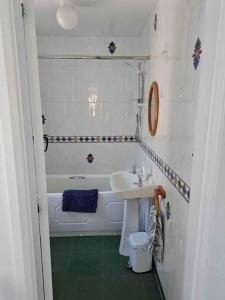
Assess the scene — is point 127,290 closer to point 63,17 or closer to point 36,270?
point 36,270

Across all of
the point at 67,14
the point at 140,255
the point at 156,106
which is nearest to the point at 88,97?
the point at 67,14

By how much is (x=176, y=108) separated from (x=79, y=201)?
166cm

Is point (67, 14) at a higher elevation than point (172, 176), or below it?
higher

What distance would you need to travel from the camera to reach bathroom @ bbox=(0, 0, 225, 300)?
93cm

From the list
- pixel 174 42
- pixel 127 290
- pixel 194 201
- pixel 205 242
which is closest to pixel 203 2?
pixel 174 42

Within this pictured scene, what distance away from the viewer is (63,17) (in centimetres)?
206

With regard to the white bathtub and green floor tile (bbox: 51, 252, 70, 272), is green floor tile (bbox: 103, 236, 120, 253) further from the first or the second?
green floor tile (bbox: 51, 252, 70, 272)

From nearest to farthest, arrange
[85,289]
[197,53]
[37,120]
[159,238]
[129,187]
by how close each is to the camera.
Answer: [37,120], [197,53], [159,238], [85,289], [129,187]

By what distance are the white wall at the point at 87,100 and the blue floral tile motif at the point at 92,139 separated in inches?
1.9

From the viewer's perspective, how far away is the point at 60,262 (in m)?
2.33

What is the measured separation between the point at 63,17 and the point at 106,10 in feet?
1.56

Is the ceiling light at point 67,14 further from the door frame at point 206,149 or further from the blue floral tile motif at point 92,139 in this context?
the blue floral tile motif at point 92,139

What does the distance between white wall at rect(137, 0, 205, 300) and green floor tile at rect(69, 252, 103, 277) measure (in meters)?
0.62

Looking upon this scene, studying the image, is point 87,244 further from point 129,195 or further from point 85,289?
point 129,195
